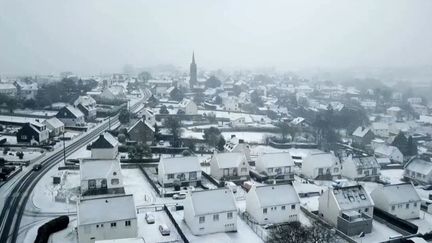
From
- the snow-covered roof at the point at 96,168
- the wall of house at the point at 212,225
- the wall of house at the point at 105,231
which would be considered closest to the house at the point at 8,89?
the snow-covered roof at the point at 96,168

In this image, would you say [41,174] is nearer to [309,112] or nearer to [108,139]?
[108,139]

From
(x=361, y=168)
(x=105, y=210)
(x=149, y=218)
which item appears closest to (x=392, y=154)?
(x=361, y=168)

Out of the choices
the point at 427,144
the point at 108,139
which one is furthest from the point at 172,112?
the point at 427,144

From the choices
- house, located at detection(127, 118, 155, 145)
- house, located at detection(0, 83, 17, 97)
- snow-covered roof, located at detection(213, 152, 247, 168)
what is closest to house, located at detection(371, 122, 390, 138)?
snow-covered roof, located at detection(213, 152, 247, 168)

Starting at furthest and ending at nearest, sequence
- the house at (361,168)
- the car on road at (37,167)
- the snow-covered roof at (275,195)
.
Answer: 1. the house at (361,168)
2. the car on road at (37,167)
3. the snow-covered roof at (275,195)

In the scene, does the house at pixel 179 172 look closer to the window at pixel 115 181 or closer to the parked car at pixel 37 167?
the window at pixel 115 181

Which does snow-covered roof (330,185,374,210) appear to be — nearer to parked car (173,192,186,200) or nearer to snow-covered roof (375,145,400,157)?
parked car (173,192,186,200)

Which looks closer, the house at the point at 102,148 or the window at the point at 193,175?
the window at the point at 193,175
